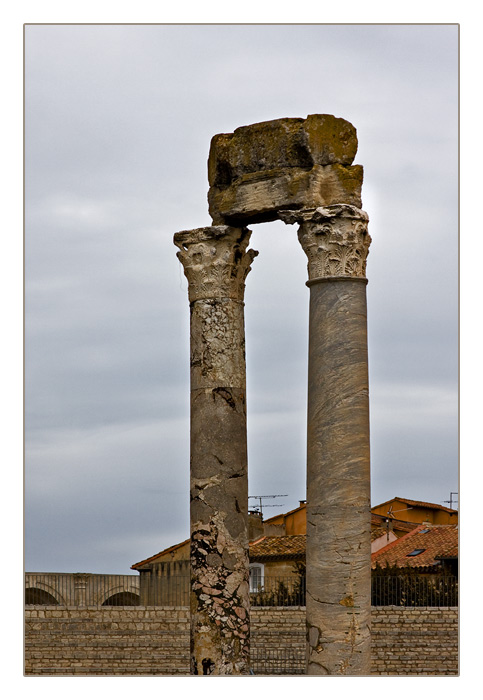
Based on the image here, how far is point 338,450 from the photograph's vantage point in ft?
49.6

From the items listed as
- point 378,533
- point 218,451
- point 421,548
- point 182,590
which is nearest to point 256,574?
point 378,533

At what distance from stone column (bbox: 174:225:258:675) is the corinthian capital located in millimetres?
13

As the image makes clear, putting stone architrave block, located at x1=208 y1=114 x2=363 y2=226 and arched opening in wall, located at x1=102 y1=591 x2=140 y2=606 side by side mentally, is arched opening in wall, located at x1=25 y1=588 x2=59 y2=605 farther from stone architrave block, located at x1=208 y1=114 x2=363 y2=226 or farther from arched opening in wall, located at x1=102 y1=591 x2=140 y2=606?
stone architrave block, located at x1=208 y1=114 x2=363 y2=226

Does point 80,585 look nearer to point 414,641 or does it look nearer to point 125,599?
point 125,599

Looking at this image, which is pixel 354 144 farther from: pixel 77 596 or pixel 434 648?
pixel 77 596

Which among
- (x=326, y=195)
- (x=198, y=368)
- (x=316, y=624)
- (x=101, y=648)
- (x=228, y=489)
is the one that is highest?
(x=326, y=195)

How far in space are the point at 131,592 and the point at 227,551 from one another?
19.6m

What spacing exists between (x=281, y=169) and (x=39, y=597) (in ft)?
76.5

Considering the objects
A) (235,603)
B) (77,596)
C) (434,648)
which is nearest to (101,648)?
(77,596)

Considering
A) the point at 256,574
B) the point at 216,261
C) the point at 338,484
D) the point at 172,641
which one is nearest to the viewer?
the point at 338,484

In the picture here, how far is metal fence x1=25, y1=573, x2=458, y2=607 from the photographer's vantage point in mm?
30625

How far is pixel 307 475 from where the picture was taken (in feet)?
50.5

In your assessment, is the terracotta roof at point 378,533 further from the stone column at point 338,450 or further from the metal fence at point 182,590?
the stone column at point 338,450

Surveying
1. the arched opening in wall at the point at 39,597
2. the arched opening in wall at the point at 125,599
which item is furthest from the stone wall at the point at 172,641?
the arched opening in wall at the point at 125,599
